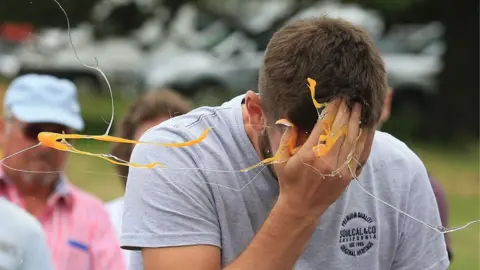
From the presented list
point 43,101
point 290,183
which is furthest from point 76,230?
point 290,183

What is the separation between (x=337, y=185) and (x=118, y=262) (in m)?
1.79

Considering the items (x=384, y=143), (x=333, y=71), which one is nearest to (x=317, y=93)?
(x=333, y=71)

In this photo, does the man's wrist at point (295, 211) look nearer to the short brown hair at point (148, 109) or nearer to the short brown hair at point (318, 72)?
the short brown hair at point (318, 72)

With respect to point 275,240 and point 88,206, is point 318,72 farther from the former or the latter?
point 88,206

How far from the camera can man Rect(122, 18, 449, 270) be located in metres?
2.18

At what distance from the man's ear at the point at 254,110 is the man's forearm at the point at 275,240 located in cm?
24

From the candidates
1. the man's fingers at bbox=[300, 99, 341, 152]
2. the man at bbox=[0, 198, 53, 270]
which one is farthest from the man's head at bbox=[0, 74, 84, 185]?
the man's fingers at bbox=[300, 99, 341, 152]

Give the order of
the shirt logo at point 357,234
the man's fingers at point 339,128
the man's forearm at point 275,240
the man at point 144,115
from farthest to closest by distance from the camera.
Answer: the man at point 144,115
the shirt logo at point 357,234
the man's forearm at point 275,240
the man's fingers at point 339,128

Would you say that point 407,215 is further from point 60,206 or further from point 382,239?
point 60,206

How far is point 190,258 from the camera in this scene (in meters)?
2.29

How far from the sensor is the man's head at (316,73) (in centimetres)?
217

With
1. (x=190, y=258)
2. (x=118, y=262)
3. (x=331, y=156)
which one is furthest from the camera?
(x=118, y=262)

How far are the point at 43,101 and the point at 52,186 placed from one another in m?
0.40

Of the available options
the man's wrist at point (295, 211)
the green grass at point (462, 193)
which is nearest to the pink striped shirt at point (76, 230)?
the man's wrist at point (295, 211)
